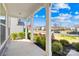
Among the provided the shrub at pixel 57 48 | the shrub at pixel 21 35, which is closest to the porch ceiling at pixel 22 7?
the shrub at pixel 57 48

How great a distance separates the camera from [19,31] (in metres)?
22.7

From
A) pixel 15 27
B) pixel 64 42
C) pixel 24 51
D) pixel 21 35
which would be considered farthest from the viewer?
pixel 15 27

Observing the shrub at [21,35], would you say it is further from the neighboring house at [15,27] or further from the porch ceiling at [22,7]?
the porch ceiling at [22,7]

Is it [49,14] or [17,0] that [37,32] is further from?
[17,0]

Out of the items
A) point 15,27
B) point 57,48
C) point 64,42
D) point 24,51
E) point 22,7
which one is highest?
point 22,7

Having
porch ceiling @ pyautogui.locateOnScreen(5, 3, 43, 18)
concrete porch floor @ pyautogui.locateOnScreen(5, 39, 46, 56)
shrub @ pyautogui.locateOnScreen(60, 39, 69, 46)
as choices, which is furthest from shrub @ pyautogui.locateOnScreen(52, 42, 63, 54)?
porch ceiling @ pyautogui.locateOnScreen(5, 3, 43, 18)

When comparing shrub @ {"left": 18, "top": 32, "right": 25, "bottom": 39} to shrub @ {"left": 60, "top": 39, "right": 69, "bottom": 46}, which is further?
shrub @ {"left": 18, "top": 32, "right": 25, "bottom": 39}

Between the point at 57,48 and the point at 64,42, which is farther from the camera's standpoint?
the point at 64,42

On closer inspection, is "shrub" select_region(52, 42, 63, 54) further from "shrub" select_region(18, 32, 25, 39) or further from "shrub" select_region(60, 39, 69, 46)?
"shrub" select_region(18, 32, 25, 39)

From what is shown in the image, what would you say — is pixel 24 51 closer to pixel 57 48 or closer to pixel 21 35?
pixel 57 48

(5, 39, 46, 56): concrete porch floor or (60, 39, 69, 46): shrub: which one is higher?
(60, 39, 69, 46): shrub

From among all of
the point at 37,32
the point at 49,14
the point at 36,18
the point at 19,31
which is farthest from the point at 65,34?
the point at 19,31

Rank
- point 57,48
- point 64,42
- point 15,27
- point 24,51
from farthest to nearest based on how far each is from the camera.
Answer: point 15,27 < point 64,42 < point 24,51 < point 57,48

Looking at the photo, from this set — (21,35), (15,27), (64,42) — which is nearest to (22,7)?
(64,42)
